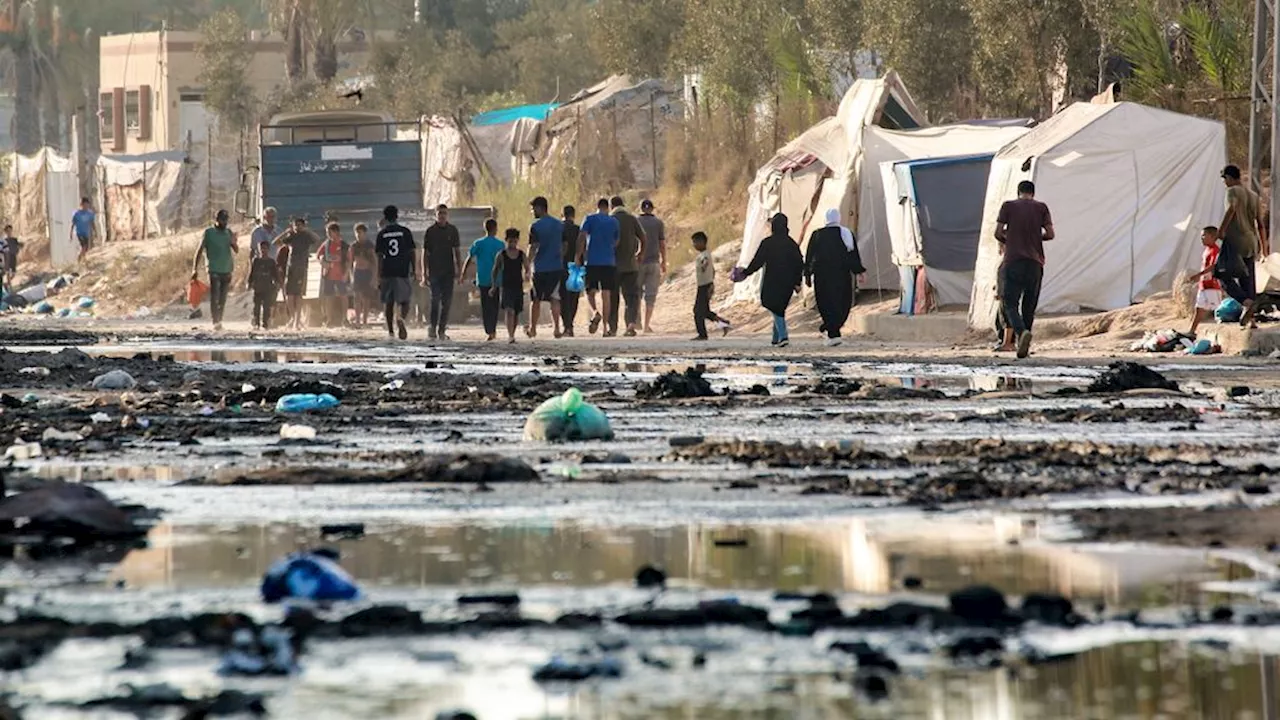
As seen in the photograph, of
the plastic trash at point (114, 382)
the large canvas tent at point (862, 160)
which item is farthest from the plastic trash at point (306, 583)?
the large canvas tent at point (862, 160)

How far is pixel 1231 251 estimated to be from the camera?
2305 centimetres

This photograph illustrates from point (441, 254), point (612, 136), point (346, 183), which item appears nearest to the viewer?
point (441, 254)

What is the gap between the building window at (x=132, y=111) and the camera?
79875 mm

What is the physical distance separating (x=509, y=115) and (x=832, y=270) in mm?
33359

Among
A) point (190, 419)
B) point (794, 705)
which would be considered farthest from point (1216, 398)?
point (794, 705)

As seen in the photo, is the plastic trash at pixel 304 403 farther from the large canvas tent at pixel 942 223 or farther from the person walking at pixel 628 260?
the large canvas tent at pixel 942 223

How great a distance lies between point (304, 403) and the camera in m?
15.0

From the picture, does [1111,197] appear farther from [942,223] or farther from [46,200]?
[46,200]

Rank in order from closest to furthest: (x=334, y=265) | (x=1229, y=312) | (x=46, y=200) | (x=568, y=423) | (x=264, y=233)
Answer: (x=568, y=423)
(x=1229, y=312)
(x=264, y=233)
(x=334, y=265)
(x=46, y=200)

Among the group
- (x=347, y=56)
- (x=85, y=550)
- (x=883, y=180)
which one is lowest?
(x=85, y=550)

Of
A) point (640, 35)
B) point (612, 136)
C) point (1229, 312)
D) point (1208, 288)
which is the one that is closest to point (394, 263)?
point (1208, 288)

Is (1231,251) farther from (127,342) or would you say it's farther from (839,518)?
(839,518)

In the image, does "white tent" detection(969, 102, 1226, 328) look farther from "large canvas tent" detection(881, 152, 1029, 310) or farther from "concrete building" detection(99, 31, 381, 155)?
"concrete building" detection(99, 31, 381, 155)

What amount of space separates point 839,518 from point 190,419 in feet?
21.2
